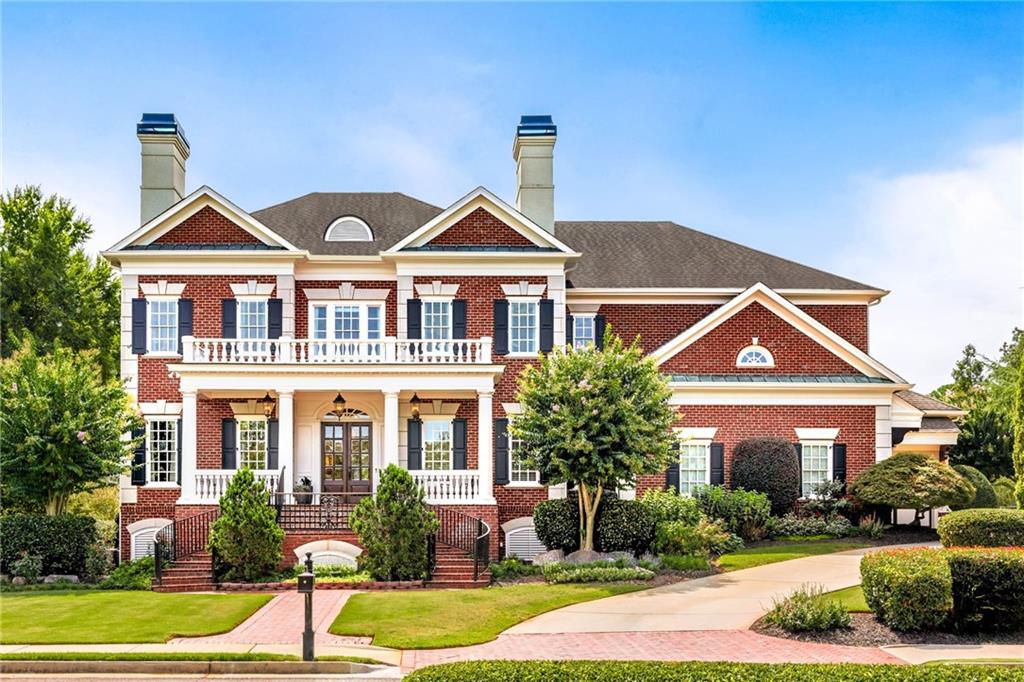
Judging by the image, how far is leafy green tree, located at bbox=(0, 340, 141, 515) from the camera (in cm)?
2253

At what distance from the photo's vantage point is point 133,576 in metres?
22.3

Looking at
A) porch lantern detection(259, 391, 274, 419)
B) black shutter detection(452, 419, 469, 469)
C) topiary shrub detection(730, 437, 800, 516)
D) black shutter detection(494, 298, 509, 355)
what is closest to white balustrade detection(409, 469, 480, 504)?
black shutter detection(452, 419, 469, 469)

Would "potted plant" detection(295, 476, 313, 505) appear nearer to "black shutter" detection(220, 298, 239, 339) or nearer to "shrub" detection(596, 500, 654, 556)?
"black shutter" detection(220, 298, 239, 339)

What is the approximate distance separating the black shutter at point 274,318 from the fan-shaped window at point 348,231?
2648 millimetres

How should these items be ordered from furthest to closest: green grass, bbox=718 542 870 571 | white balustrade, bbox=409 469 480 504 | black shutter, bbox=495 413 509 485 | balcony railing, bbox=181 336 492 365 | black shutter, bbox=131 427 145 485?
black shutter, bbox=495 413 509 485, black shutter, bbox=131 427 145 485, balcony railing, bbox=181 336 492 365, white balustrade, bbox=409 469 480 504, green grass, bbox=718 542 870 571

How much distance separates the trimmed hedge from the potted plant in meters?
14.6

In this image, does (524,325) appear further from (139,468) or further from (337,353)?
(139,468)

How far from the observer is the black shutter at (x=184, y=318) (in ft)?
89.6

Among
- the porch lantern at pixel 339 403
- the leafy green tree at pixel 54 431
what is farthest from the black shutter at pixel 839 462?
the leafy green tree at pixel 54 431

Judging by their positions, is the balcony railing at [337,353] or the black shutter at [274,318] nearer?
the balcony railing at [337,353]

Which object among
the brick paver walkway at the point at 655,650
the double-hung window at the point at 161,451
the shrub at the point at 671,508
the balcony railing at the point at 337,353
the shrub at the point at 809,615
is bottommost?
the brick paver walkway at the point at 655,650

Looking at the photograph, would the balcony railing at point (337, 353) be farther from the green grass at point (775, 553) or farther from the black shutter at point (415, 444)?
the green grass at point (775, 553)

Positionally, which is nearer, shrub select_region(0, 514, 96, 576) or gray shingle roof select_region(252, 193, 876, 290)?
shrub select_region(0, 514, 96, 576)

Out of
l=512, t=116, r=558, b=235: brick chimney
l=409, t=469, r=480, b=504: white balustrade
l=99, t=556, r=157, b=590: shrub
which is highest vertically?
l=512, t=116, r=558, b=235: brick chimney
